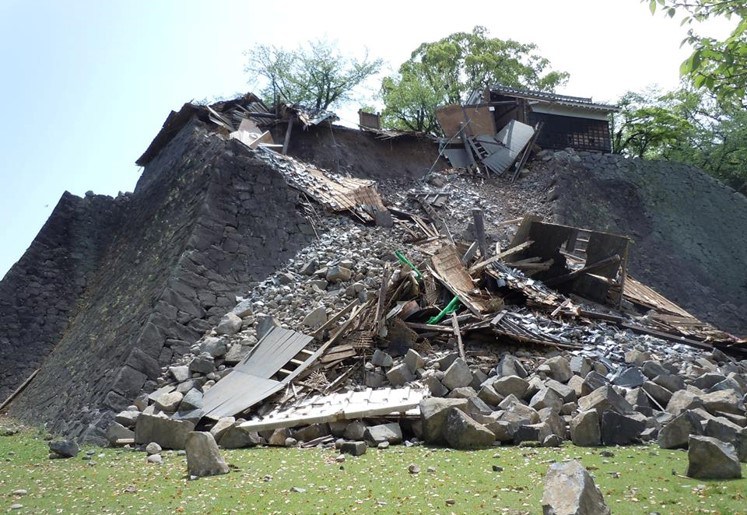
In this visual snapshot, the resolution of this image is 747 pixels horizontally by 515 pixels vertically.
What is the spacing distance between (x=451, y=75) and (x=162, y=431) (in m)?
32.7

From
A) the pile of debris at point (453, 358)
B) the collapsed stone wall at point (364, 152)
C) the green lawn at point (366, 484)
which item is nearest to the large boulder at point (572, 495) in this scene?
the green lawn at point (366, 484)

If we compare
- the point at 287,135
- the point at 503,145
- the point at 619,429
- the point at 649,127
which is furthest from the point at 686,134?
the point at 619,429

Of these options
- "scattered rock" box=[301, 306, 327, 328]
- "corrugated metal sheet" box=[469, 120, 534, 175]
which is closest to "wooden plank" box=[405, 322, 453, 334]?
"scattered rock" box=[301, 306, 327, 328]

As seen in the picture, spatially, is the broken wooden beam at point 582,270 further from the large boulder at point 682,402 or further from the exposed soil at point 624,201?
the exposed soil at point 624,201

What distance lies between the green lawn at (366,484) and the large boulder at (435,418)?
0.34 metres

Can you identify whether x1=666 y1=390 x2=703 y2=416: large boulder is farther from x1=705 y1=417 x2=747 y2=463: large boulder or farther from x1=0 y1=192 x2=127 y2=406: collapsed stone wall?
x1=0 y1=192 x2=127 y2=406: collapsed stone wall

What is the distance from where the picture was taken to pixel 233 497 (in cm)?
789

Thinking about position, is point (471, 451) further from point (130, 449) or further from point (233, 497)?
point (130, 449)

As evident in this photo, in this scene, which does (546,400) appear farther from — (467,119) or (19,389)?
(467,119)

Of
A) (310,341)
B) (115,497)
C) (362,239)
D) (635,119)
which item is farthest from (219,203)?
(635,119)

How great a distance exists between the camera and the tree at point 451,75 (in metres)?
37.6

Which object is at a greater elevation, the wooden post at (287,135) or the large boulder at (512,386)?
the wooden post at (287,135)

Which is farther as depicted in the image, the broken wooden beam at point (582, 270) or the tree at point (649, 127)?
the tree at point (649, 127)

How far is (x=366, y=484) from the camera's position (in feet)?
26.9
